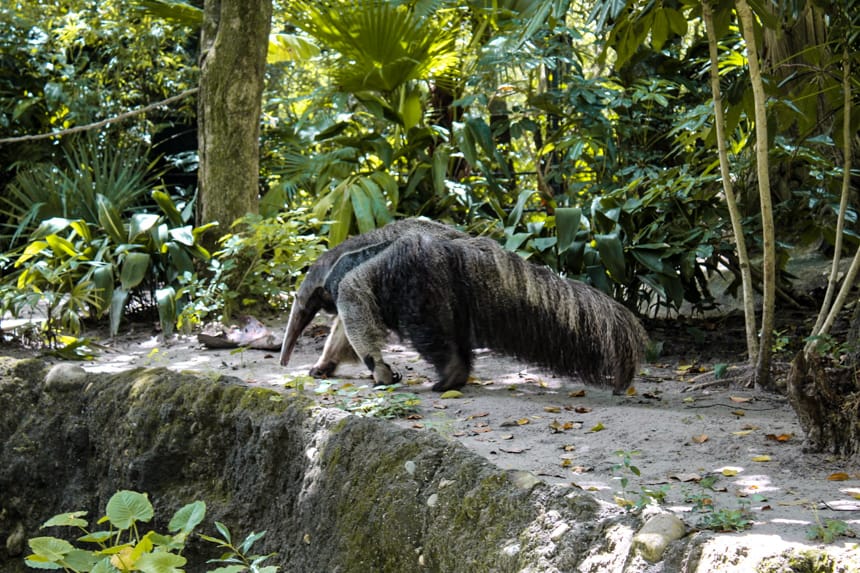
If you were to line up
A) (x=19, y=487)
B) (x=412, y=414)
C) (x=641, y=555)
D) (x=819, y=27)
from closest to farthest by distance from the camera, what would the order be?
(x=641, y=555)
(x=412, y=414)
(x=19, y=487)
(x=819, y=27)

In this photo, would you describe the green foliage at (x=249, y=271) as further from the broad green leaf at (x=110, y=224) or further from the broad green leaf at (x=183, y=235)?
the broad green leaf at (x=110, y=224)

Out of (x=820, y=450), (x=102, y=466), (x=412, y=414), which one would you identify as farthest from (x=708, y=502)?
(x=102, y=466)

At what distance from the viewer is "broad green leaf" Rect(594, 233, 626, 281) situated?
658 centimetres

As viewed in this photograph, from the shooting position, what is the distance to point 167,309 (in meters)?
7.17

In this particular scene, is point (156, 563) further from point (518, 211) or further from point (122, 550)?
point (518, 211)

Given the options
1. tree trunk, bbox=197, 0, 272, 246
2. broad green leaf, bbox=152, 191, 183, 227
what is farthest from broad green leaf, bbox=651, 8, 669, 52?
broad green leaf, bbox=152, 191, 183, 227

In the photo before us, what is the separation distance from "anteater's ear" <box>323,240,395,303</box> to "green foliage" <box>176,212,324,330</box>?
1433mm

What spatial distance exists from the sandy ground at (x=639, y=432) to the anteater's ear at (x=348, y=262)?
65 centimetres

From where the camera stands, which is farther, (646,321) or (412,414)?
(646,321)

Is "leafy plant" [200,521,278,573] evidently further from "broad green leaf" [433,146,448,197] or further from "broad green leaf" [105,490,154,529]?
"broad green leaf" [433,146,448,197]

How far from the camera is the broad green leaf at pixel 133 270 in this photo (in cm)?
736

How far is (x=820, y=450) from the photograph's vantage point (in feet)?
11.3

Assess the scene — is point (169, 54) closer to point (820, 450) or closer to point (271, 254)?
point (271, 254)

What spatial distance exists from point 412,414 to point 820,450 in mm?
1907
